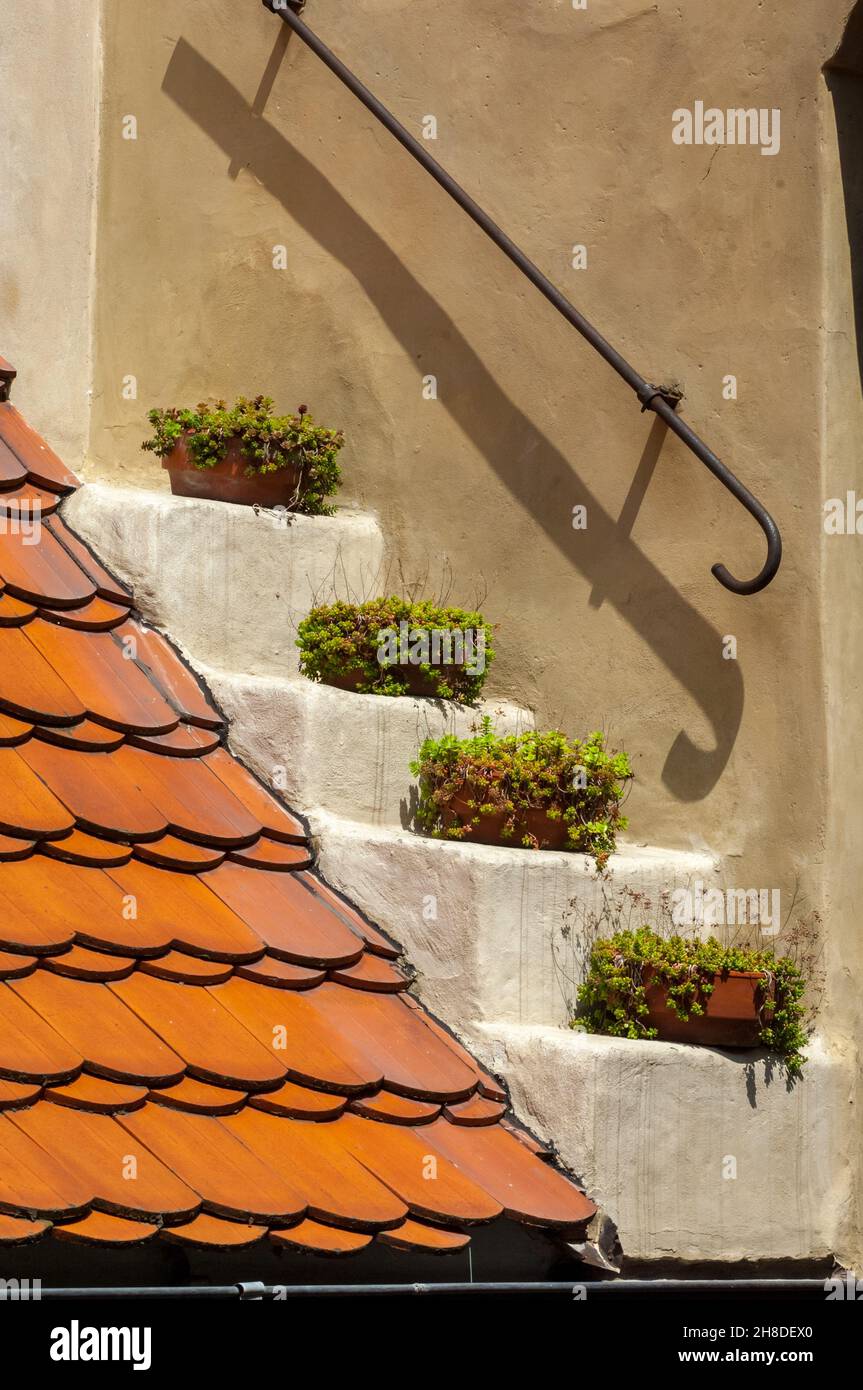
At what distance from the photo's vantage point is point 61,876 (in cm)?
493

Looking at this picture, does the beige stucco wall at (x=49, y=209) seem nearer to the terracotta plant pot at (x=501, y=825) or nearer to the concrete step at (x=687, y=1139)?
the terracotta plant pot at (x=501, y=825)

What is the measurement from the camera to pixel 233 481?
6.22m

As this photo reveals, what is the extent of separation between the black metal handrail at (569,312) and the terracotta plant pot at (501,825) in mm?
963

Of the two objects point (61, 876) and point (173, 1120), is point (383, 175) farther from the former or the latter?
point (173, 1120)

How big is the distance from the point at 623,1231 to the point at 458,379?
306 centimetres

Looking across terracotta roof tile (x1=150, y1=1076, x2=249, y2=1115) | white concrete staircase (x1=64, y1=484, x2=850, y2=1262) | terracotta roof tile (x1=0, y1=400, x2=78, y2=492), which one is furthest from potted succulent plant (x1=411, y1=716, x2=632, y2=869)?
terracotta roof tile (x1=0, y1=400, x2=78, y2=492)

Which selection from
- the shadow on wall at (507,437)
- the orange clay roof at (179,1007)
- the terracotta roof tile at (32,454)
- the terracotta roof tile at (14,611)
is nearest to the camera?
the orange clay roof at (179,1007)

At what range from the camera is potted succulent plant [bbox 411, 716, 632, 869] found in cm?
557

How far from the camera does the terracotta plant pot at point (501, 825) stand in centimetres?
558

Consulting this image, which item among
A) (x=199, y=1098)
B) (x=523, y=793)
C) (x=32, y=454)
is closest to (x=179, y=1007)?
(x=199, y=1098)

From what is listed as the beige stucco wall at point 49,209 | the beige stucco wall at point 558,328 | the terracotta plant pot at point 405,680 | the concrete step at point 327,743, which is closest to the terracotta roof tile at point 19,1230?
the concrete step at point 327,743

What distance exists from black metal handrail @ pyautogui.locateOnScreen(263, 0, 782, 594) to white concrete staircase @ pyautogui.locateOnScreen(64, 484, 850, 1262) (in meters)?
1.05

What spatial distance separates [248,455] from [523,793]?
1.60 metres

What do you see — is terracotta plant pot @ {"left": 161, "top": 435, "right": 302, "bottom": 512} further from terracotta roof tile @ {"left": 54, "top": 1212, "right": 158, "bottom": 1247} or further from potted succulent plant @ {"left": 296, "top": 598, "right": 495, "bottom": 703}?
terracotta roof tile @ {"left": 54, "top": 1212, "right": 158, "bottom": 1247}
